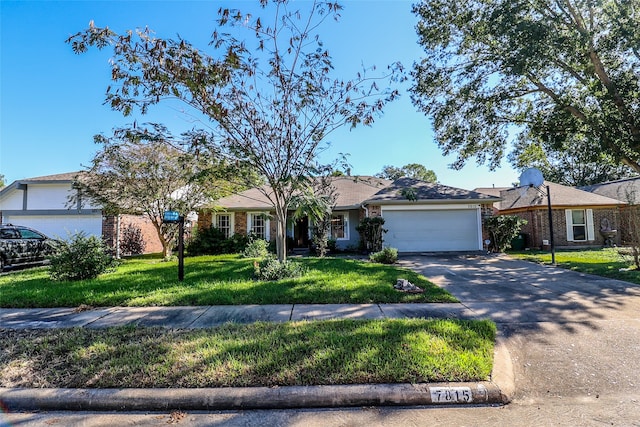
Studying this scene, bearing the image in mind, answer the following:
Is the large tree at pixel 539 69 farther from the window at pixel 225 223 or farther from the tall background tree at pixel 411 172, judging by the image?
the tall background tree at pixel 411 172

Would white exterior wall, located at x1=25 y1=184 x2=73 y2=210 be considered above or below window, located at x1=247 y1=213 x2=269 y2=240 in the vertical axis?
above

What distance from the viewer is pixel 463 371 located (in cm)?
324

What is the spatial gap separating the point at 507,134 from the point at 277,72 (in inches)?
504

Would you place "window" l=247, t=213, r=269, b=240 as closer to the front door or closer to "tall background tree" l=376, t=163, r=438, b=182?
the front door

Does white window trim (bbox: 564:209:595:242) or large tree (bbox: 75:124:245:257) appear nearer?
large tree (bbox: 75:124:245:257)

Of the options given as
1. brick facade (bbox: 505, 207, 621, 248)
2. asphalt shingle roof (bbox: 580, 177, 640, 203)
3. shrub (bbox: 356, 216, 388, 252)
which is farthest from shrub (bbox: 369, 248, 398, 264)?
asphalt shingle roof (bbox: 580, 177, 640, 203)

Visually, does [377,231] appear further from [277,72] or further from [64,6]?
[64,6]

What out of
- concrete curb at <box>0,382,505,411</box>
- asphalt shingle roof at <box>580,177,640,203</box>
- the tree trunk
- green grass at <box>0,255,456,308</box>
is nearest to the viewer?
concrete curb at <box>0,382,505,411</box>

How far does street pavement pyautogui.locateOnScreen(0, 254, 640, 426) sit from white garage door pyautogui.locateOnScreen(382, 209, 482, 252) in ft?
22.5

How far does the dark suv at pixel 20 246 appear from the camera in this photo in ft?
34.0

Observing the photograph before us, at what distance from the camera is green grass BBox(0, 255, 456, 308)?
6.11 m

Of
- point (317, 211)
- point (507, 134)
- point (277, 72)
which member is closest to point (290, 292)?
point (317, 211)

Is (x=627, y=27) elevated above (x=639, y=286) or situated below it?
above

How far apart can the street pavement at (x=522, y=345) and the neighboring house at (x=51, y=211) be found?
1113 cm
